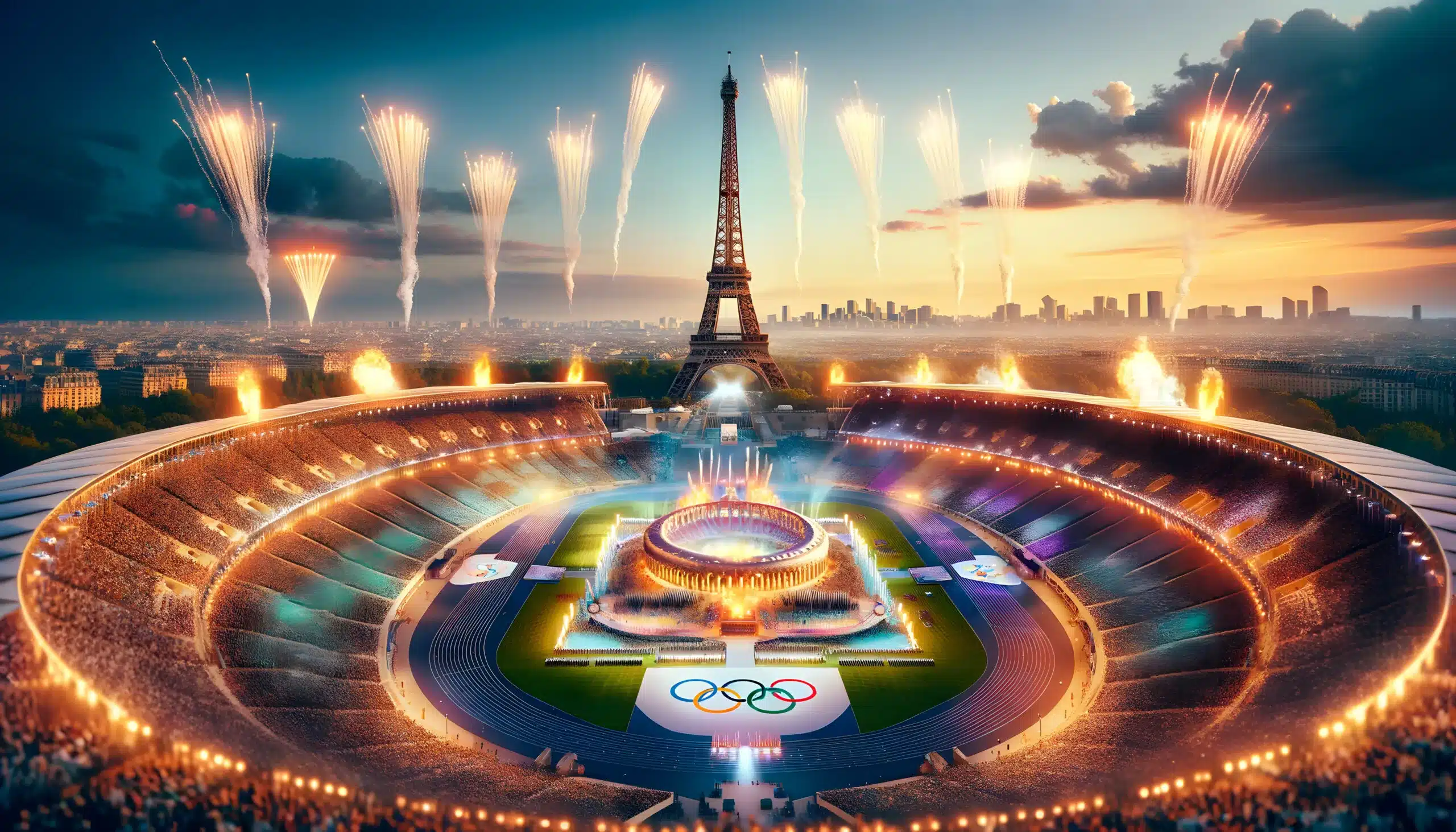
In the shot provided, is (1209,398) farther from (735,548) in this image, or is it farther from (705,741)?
(705,741)

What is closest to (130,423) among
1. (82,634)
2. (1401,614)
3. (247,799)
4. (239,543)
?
(239,543)

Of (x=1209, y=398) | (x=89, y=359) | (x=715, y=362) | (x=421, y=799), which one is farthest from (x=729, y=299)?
(x=89, y=359)

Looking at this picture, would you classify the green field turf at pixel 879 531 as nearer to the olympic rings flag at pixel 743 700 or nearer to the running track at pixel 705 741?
the running track at pixel 705 741

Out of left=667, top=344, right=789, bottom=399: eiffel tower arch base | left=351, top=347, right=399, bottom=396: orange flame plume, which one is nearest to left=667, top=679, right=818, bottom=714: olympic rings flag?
left=667, top=344, right=789, bottom=399: eiffel tower arch base

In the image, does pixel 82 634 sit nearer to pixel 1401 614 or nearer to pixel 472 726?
pixel 472 726

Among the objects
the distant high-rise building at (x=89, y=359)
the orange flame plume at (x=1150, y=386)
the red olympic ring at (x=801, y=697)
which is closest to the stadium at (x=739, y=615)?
the red olympic ring at (x=801, y=697)

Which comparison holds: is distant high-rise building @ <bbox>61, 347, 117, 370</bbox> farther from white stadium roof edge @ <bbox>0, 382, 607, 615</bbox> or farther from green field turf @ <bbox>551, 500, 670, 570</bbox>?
green field turf @ <bbox>551, 500, 670, 570</bbox>
